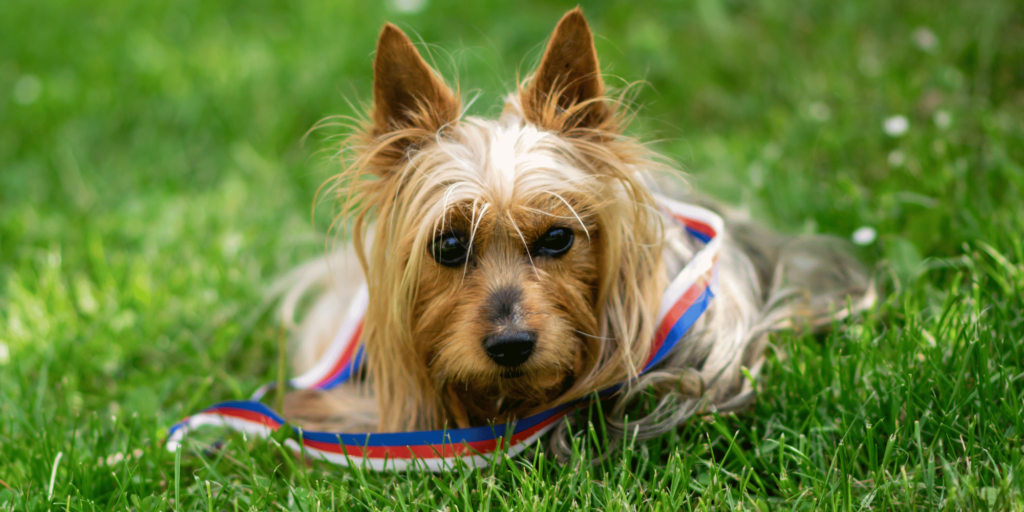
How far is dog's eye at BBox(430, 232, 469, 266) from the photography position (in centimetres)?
213

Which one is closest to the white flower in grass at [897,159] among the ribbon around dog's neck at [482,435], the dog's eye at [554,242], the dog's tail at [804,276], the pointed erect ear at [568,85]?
the dog's tail at [804,276]

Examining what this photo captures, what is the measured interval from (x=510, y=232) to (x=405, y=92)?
1.68ft

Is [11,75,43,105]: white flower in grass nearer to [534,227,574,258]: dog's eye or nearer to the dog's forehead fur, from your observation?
the dog's forehead fur

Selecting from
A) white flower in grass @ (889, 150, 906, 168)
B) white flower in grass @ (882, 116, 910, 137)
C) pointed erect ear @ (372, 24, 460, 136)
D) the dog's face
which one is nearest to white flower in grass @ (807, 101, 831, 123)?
white flower in grass @ (882, 116, 910, 137)

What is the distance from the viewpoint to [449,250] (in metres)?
2.15

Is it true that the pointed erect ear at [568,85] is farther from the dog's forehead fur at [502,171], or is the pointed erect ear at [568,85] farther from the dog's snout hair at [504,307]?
the dog's snout hair at [504,307]

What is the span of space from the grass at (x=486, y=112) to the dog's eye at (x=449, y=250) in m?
0.55

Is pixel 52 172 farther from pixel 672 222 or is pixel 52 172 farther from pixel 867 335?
pixel 867 335

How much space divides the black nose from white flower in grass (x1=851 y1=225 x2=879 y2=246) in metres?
1.78

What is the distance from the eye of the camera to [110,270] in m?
3.63

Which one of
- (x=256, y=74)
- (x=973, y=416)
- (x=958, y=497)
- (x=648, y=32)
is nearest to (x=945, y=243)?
(x=973, y=416)

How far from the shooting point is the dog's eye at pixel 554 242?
6.99ft

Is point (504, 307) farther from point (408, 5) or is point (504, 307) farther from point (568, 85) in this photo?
point (408, 5)

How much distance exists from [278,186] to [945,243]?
11.2 ft
